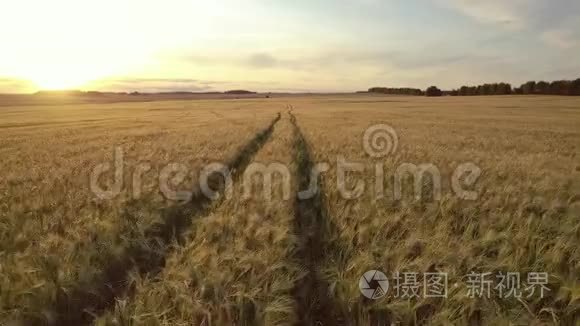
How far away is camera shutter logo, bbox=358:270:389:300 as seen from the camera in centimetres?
293

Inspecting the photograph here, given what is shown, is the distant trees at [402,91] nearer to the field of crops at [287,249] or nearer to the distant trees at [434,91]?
the distant trees at [434,91]

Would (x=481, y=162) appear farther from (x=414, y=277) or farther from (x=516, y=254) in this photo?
(x=414, y=277)

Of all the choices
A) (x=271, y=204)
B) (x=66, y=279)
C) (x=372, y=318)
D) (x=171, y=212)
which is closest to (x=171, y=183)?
(x=171, y=212)

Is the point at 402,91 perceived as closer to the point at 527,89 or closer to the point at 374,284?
the point at 527,89

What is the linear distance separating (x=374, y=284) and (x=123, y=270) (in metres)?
2.60

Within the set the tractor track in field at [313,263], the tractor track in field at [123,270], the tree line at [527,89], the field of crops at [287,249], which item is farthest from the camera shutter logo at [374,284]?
the tree line at [527,89]

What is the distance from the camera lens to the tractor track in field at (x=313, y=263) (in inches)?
115

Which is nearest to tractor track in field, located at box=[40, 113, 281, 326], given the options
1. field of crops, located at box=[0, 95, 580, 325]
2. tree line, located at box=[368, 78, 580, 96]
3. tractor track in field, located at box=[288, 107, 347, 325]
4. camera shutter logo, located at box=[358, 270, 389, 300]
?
field of crops, located at box=[0, 95, 580, 325]

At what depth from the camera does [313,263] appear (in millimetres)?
3717

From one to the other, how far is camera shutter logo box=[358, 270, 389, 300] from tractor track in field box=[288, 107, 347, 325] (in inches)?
10.5

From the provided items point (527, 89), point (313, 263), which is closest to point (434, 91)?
point (527, 89)

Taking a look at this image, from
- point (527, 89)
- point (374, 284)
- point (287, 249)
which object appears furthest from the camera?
point (527, 89)

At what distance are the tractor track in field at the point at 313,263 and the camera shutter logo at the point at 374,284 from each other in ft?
0.88

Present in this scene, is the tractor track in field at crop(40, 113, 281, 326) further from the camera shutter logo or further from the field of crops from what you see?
the camera shutter logo
